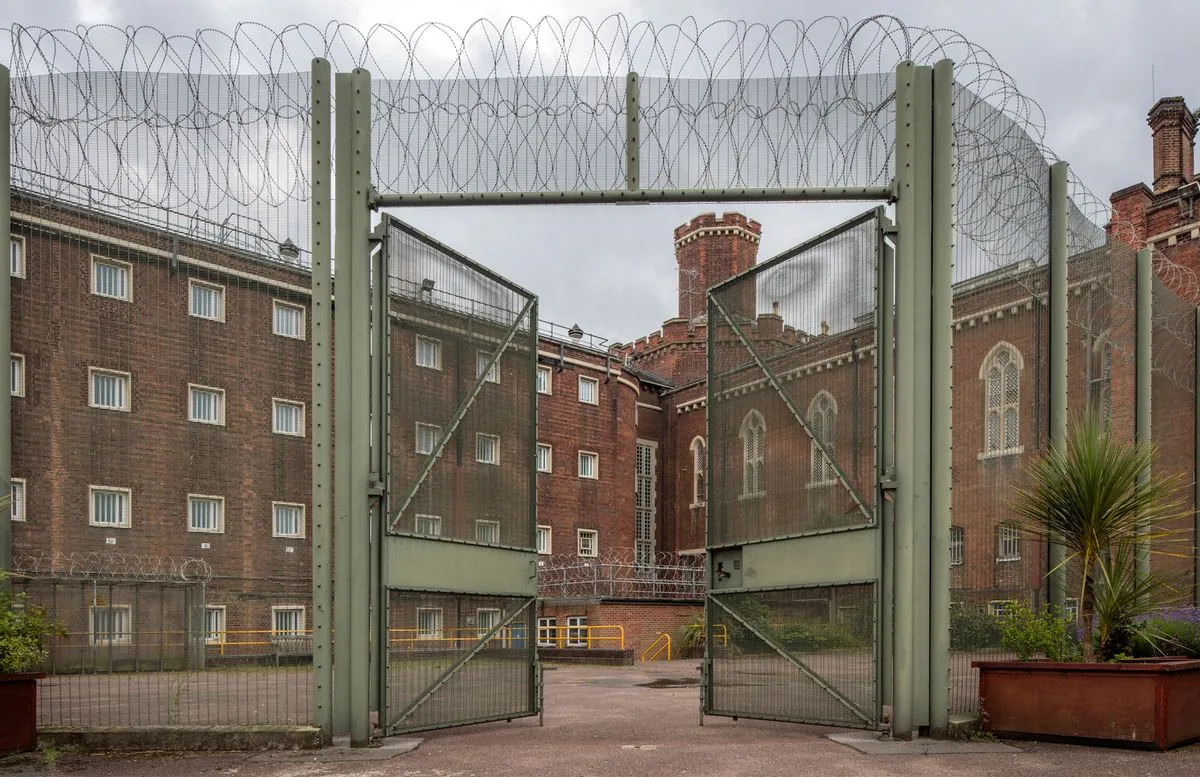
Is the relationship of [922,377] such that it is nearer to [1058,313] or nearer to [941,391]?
[941,391]

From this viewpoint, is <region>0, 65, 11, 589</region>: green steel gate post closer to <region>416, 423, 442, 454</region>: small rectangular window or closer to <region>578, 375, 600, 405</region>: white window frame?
<region>416, 423, 442, 454</region>: small rectangular window

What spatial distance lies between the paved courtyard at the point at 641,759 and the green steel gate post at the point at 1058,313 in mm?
2523

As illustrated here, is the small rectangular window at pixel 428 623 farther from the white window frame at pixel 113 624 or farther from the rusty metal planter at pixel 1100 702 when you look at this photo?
the white window frame at pixel 113 624

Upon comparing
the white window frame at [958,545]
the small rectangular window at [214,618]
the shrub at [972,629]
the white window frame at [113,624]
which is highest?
the white window frame at [958,545]

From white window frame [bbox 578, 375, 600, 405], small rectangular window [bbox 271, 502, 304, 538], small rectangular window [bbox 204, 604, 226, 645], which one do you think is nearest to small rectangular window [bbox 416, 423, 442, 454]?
small rectangular window [bbox 204, 604, 226, 645]

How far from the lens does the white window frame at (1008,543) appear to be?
9.26 metres

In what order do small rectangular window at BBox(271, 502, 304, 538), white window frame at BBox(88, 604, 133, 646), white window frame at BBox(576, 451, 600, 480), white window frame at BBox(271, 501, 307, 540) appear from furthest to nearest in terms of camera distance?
white window frame at BBox(576, 451, 600, 480) → small rectangular window at BBox(271, 502, 304, 538) → white window frame at BBox(271, 501, 307, 540) → white window frame at BBox(88, 604, 133, 646)

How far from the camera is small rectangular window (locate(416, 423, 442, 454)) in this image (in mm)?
8680

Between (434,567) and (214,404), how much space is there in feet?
20.9

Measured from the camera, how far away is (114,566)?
77.4 feet

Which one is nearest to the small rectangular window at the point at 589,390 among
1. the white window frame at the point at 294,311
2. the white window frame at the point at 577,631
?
the white window frame at the point at 577,631

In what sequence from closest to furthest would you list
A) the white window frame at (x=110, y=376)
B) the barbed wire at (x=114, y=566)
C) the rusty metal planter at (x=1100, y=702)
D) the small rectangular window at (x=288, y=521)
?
the rusty metal planter at (x=1100, y=702)
the barbed wire at (x=114, y=566)
the white window frame at (x=110, y=376)
the small rectangular window at (x=288, y=521)

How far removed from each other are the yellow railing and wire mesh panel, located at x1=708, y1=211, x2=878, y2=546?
63.0 ft

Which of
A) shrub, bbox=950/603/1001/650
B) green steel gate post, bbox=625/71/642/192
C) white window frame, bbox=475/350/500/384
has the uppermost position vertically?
green steel gate post, bbox=625/71/642/192
